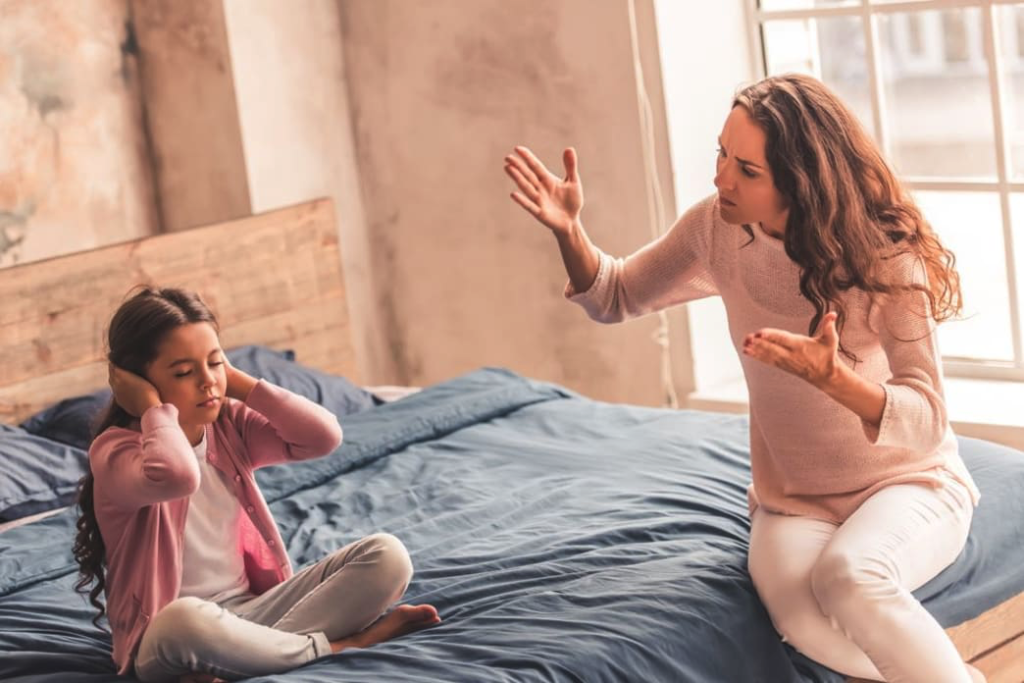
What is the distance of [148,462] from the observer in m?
2.13

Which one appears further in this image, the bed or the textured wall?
the textured wall

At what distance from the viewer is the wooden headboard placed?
11.8 ft

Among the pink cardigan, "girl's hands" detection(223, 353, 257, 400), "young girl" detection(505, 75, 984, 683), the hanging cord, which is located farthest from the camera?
the hanging cord

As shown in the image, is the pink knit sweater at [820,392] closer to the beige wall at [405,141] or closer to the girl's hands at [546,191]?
the girl's hands at [546,191]

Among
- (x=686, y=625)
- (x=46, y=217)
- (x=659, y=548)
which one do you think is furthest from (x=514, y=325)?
(x=686, y=625)

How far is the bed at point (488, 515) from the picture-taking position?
6.99ft

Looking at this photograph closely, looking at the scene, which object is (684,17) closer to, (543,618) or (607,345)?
(607,345)

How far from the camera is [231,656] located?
6.77ft

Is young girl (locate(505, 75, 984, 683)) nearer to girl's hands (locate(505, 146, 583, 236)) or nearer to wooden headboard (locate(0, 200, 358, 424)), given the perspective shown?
girl's hands (locate(505, 146, 583, 236))

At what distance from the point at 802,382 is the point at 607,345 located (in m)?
1.80

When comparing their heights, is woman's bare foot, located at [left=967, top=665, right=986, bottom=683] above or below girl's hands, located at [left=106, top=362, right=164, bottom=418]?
below

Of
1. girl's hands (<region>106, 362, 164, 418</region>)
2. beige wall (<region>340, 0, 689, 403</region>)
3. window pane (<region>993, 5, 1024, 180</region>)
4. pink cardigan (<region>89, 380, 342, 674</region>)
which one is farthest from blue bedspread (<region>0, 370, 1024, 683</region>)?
window pane (<region>993, 5, 1024, 180</region>)

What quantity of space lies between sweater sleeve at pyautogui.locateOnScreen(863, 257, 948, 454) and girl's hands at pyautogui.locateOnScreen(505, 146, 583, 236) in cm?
54

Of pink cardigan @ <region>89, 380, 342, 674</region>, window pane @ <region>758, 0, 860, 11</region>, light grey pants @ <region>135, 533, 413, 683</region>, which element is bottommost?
light grey pants @ <region>135, 533, 413, 683</region>
